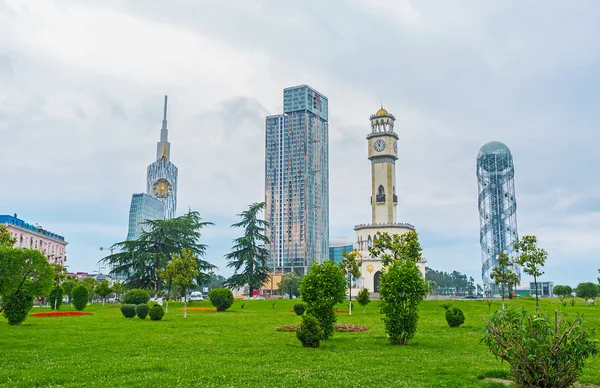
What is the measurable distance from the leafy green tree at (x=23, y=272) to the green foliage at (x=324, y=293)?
44.5 feet

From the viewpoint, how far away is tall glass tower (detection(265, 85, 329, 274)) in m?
173

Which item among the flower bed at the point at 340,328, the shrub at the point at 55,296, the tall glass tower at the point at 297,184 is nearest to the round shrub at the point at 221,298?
the shrub at the point at 55,296

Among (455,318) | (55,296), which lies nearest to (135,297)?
(55,296)

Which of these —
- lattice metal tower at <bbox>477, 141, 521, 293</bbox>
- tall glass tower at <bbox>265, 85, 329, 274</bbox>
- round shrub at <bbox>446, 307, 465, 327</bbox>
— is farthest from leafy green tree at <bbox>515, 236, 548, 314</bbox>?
→ tall glass tower at <bbox>265, 85, 329, 274</bbox>

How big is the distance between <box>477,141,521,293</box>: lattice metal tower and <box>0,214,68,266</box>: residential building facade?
83.2m

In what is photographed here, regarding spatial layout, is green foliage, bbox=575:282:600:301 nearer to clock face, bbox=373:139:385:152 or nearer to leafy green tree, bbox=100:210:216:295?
clock face, bbox=373:139:385:152

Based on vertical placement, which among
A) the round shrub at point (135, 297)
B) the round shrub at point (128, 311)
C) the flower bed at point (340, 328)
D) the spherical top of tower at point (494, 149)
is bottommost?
the flower bed at point (340, 328)

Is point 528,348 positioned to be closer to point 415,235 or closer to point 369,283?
point 415,235

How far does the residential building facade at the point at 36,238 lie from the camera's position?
90.2 m

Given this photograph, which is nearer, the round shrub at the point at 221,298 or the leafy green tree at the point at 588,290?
the round shrub at the point at 221,298

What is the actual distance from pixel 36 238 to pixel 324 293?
9292 centimetres

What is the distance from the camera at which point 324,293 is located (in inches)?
1003

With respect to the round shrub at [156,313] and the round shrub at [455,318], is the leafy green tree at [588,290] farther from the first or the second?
the round shrub at [156,313]

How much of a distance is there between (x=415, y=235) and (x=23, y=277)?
32485 mm
